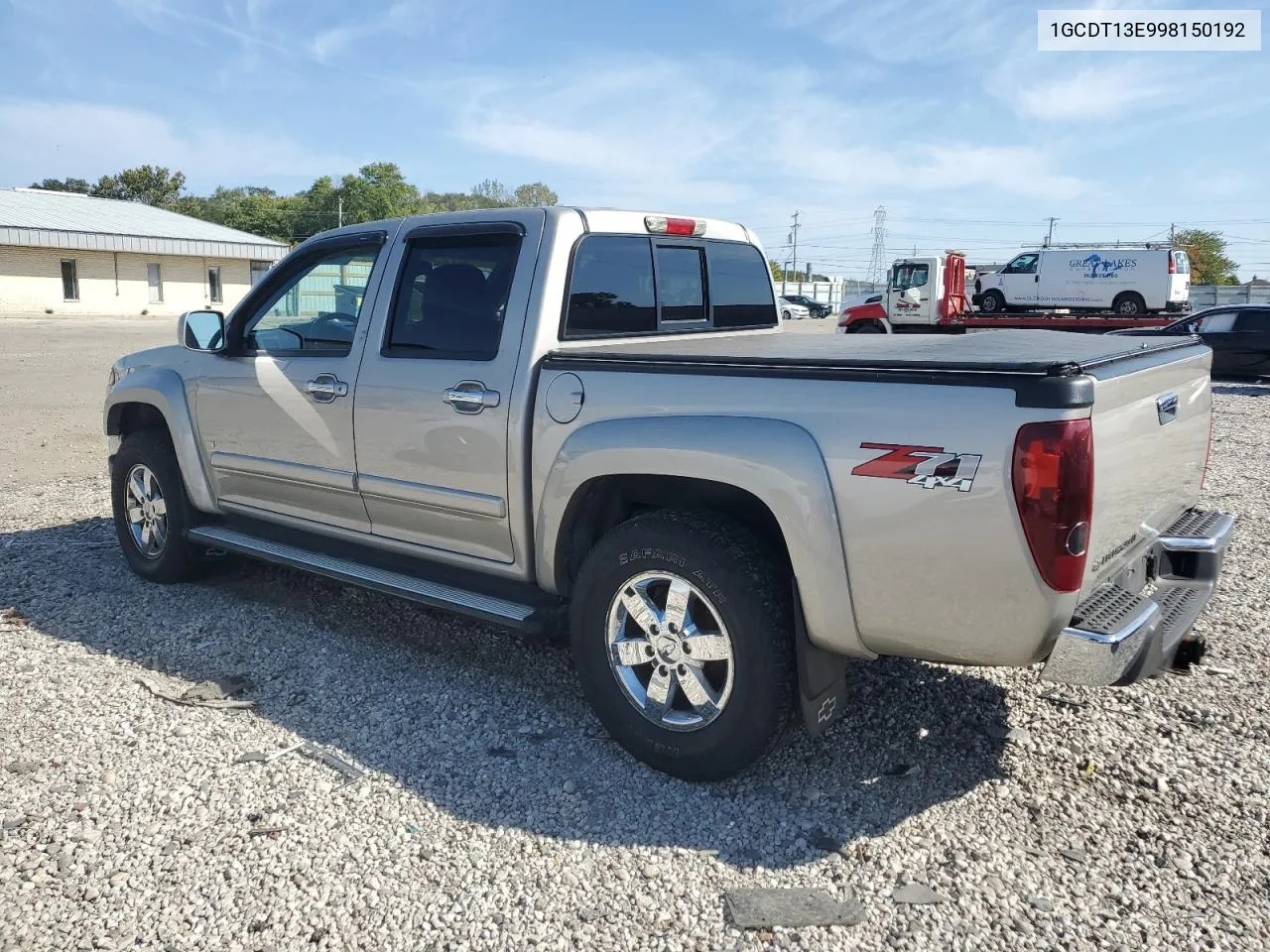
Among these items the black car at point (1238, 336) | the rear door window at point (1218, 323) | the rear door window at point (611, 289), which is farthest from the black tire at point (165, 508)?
the rear door window at point (1218, 323)

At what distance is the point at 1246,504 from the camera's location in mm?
7867

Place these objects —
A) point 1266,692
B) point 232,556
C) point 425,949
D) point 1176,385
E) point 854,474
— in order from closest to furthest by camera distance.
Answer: point 425,949
point 854,474
point 1176,385
point 1266,692
point 232,556

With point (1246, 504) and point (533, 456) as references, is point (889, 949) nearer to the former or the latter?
point (533, 456)

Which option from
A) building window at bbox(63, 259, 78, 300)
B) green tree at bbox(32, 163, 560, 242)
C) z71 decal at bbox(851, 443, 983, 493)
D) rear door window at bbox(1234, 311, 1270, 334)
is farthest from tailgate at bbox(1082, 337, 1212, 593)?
green tree at bbox(32, 163, 560, 242)

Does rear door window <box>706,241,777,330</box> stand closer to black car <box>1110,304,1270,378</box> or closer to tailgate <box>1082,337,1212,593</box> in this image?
tailgate <box>1082,337,1212,593</box>

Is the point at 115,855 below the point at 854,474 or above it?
below

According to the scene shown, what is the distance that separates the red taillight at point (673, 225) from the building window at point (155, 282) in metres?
46.1

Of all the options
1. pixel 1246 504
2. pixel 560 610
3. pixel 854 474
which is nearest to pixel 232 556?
pixel 560 610

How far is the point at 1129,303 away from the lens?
102 feet

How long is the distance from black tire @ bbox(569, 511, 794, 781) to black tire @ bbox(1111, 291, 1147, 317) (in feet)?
103

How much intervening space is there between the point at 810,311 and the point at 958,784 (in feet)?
171

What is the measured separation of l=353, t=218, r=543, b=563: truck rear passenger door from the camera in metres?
4.02

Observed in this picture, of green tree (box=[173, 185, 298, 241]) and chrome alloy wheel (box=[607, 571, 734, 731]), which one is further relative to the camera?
green tree (box=[173, 185, 298, 241])

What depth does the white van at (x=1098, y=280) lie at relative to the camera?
30.5 m
